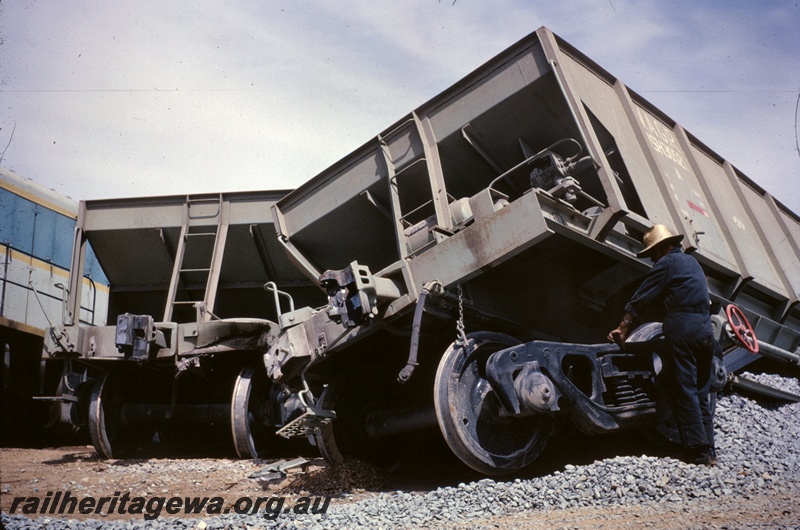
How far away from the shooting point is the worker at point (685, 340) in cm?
428

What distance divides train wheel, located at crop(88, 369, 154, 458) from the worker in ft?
17.3

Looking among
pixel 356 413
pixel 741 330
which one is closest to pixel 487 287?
pixel 356 413

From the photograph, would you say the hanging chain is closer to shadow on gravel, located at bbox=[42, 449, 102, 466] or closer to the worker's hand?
the worker's hand

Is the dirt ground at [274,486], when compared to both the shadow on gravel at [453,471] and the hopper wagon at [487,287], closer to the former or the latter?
the shadow on gravel at [453,471]

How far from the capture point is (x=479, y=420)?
4.32 metres

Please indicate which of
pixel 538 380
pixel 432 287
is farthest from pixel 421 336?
pixel 538 380

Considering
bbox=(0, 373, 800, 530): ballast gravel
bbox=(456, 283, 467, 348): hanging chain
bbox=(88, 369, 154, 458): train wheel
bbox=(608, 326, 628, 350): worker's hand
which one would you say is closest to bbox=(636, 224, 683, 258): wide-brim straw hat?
bbox=(608, 326, 628, 350): worker's hand

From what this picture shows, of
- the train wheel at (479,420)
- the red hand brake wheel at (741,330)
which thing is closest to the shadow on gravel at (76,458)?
the train wheel at (479,420)

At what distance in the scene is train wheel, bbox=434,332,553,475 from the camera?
417cm

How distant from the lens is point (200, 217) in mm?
7852

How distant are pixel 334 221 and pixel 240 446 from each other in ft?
7.58

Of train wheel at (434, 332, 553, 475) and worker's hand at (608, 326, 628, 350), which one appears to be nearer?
train wheel at (434, 332, 553, 475)

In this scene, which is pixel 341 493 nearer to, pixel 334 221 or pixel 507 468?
pixel 507 468

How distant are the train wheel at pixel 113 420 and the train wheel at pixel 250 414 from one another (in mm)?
1506
